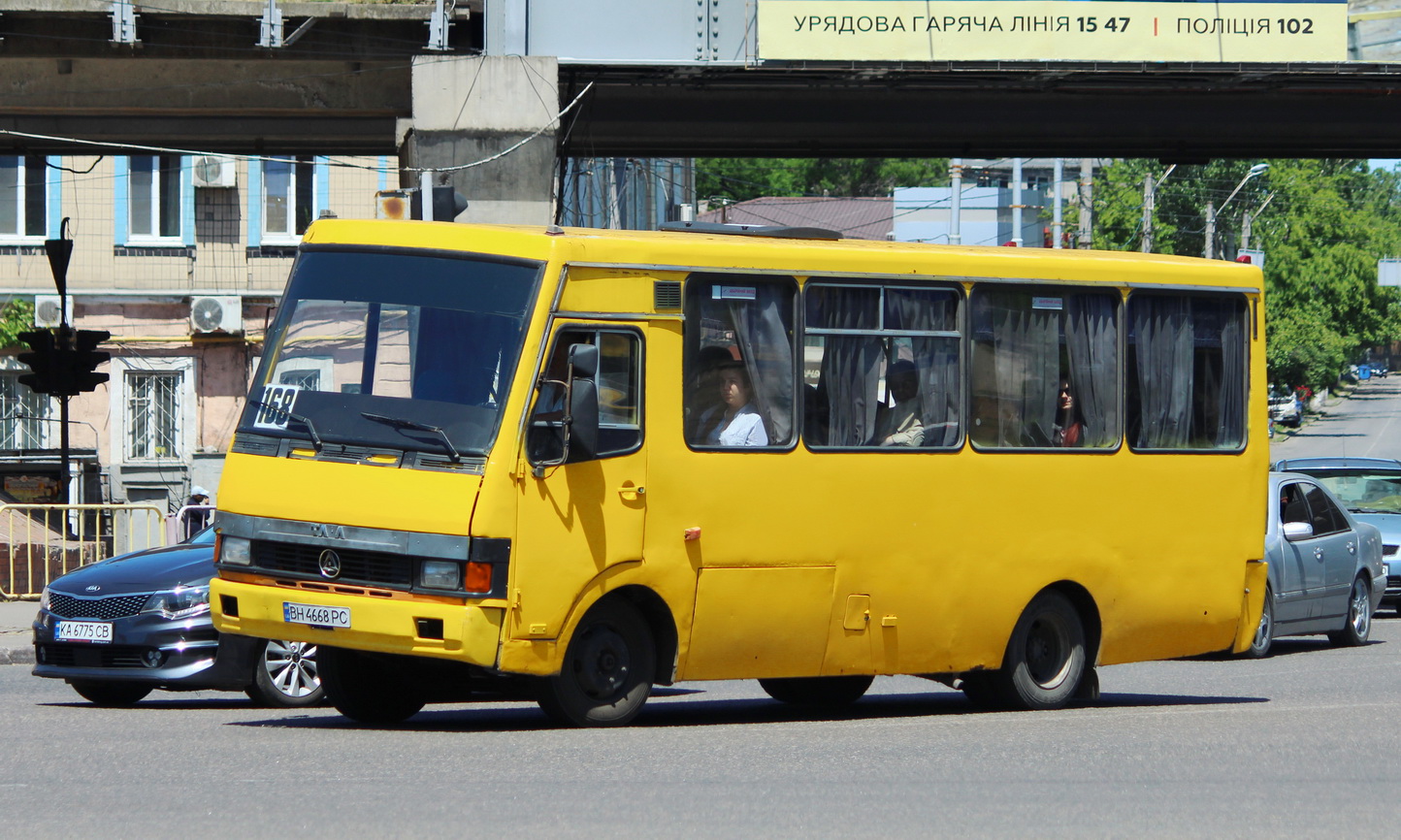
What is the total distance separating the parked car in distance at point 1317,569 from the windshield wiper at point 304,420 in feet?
33.1

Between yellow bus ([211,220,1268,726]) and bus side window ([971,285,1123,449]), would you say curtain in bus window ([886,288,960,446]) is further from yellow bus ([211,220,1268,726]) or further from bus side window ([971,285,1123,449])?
bus side window ([971,285,1123,449])

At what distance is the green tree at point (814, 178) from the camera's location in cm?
8912

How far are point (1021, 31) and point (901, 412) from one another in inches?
440

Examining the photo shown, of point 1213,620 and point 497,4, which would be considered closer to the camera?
point 1213,620

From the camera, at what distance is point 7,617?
19.6 meters

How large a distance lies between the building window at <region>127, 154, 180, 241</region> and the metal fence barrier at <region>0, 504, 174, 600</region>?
51.1 feet

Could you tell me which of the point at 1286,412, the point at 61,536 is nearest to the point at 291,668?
the point at 61,536

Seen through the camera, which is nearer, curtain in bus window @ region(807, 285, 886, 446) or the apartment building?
curtain in bus window @ region(807, 285, 886, 446)

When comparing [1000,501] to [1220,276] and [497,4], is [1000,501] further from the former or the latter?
[497,4]

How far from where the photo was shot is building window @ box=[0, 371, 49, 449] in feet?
119

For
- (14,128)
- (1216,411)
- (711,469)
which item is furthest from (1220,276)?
(14,128)

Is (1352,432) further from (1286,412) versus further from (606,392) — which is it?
(606,392)

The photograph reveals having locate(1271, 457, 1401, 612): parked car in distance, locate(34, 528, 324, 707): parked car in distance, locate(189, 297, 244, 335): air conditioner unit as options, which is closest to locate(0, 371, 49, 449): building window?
locate(189, 297, 244, 335): air conditioner unit

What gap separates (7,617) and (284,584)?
10807 millimetres
